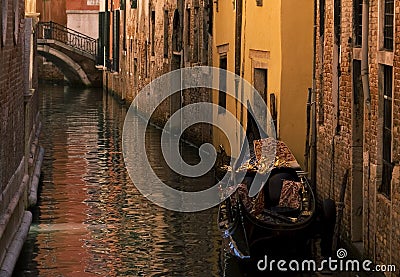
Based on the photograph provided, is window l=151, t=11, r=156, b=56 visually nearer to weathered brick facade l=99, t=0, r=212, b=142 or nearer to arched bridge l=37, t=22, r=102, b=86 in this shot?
weathered brick facade l=99, t=0, r=212, b=142

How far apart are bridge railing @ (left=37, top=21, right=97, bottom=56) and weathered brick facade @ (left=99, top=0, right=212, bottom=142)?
123 inches

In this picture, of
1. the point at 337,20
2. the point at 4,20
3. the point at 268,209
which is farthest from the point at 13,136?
the point at 337,20

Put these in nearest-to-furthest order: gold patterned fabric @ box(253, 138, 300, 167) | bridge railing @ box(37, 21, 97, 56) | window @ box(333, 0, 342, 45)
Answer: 1. window @ box(333, 0, 342, 45)
2. gold patterned fabric @ box(253, 138, 300, 167)
3. bridge railing @ box(37, 21, 97, 56)

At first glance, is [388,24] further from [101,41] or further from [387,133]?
[101,41]

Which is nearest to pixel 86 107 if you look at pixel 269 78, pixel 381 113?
pixel 269 78

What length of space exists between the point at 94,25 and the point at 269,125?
32.0m

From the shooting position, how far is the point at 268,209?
11.9 meters

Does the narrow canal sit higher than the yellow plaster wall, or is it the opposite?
the yellow plaster wall

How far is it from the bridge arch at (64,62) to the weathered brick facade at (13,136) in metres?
30.0

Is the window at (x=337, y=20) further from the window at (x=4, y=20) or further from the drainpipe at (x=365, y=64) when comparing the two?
the window at (x=4, y=20)

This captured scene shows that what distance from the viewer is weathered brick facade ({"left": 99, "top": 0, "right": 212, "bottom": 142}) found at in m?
22.3

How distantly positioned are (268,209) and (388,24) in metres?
2.51

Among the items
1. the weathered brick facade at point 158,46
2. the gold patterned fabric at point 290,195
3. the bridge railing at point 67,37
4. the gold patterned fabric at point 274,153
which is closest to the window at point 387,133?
the gold patterned fabric at point 290,195

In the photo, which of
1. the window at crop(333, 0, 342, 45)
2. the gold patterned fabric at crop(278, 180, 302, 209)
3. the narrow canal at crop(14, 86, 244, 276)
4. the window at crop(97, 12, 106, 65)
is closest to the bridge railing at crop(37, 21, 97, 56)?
the window at crop(97, 12, 106, 65)
